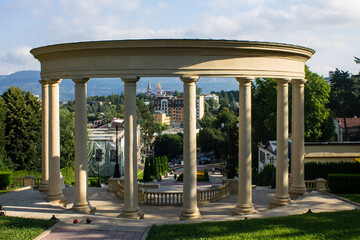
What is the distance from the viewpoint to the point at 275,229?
2077cm

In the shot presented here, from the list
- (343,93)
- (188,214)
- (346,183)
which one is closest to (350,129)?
(343,93)

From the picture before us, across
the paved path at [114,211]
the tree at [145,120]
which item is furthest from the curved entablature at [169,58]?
the tree at [145,120]

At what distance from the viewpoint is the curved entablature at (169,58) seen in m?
25.5

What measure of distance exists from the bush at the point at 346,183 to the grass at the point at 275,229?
36.7 ft

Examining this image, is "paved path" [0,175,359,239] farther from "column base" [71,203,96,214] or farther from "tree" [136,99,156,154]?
"tree" [136,99,156,154]

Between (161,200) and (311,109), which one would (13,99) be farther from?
(311,109)

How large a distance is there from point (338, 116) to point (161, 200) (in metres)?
100

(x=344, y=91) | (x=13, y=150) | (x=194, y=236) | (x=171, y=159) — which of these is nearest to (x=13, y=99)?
(x=13, y=150)

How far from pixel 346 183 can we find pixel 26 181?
32.8 metres

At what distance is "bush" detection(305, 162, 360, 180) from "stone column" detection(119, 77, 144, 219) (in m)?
27.1

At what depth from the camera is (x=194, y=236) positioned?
19812mm

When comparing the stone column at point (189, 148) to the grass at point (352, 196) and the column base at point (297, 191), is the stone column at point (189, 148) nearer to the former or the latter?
the column base at point (297, 191)

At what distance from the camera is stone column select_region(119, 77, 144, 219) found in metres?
26.2

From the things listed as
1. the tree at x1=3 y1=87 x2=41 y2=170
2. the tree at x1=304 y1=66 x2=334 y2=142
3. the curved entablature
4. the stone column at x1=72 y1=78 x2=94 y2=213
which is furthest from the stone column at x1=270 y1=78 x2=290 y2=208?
the tree at x1=3 y1=87 x2=41 y2=170
